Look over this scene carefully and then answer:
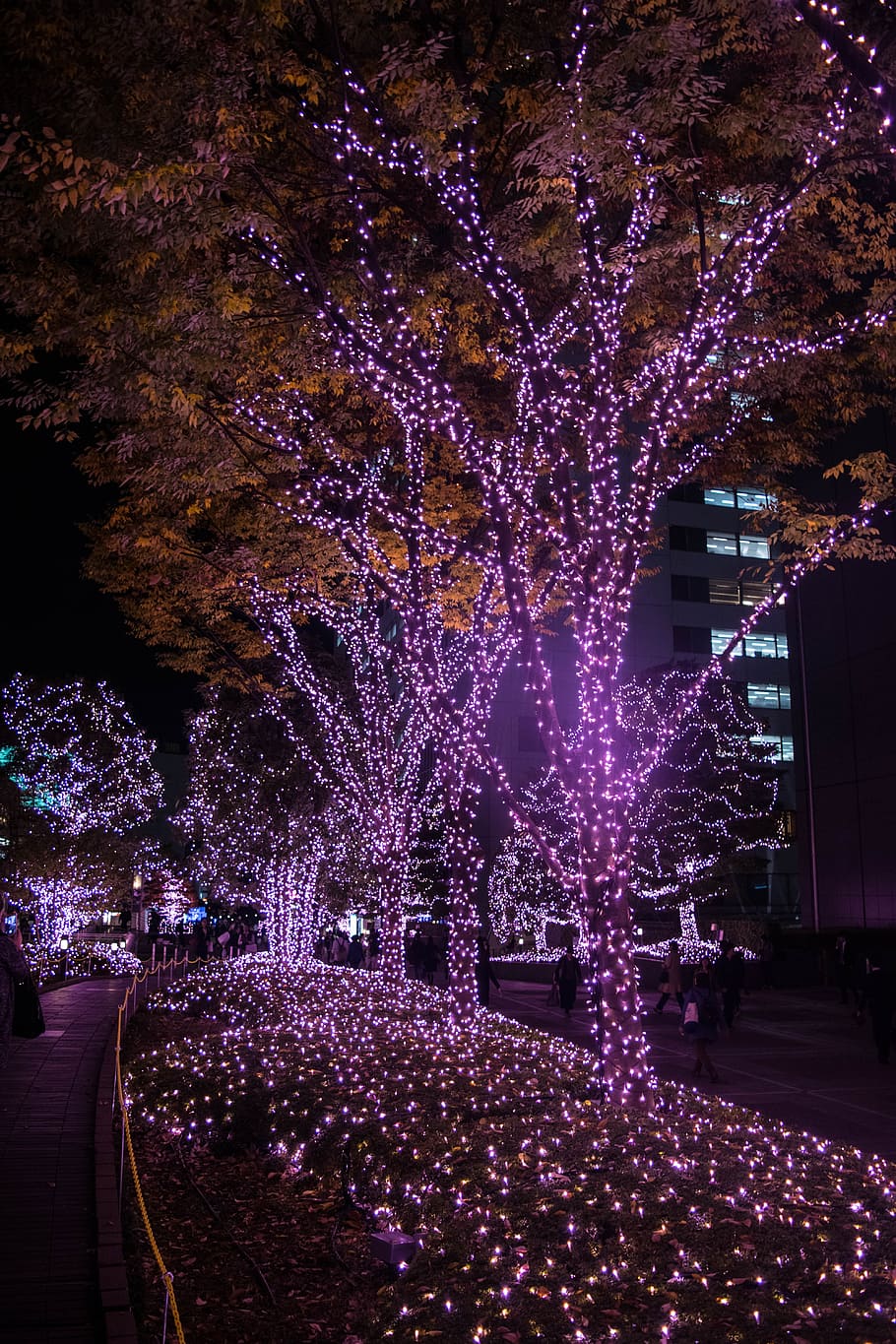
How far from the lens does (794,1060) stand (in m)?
14.9

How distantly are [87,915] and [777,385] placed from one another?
34.3m

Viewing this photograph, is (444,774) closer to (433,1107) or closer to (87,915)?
(433,1107)

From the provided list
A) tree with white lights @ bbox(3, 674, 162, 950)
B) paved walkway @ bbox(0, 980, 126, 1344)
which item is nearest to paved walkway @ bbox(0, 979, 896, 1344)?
paved walkway @ bbox(0, 980, 126, 1344)

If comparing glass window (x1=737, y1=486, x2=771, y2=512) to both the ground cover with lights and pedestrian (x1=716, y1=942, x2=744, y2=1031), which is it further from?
the ground cover with lights

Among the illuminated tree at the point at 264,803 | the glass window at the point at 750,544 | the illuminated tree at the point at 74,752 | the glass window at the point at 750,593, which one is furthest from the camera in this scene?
the glass window at the point at 750,544

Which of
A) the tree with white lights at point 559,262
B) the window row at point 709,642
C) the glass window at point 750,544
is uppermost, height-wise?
the glass window at point 750,544

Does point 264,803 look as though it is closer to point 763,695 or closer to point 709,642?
point 709,642

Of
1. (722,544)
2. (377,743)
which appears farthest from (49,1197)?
(722,544)

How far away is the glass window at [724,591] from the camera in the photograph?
48.4 m

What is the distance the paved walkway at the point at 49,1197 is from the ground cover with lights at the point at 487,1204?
44 centimetres

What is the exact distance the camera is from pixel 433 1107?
26.2ft

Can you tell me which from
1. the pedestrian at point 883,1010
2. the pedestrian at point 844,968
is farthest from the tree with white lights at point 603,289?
the pedestrian at point 844,968

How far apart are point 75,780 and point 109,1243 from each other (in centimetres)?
3020

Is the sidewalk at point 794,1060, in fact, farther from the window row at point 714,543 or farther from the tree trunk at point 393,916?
the window row at point 714,543
